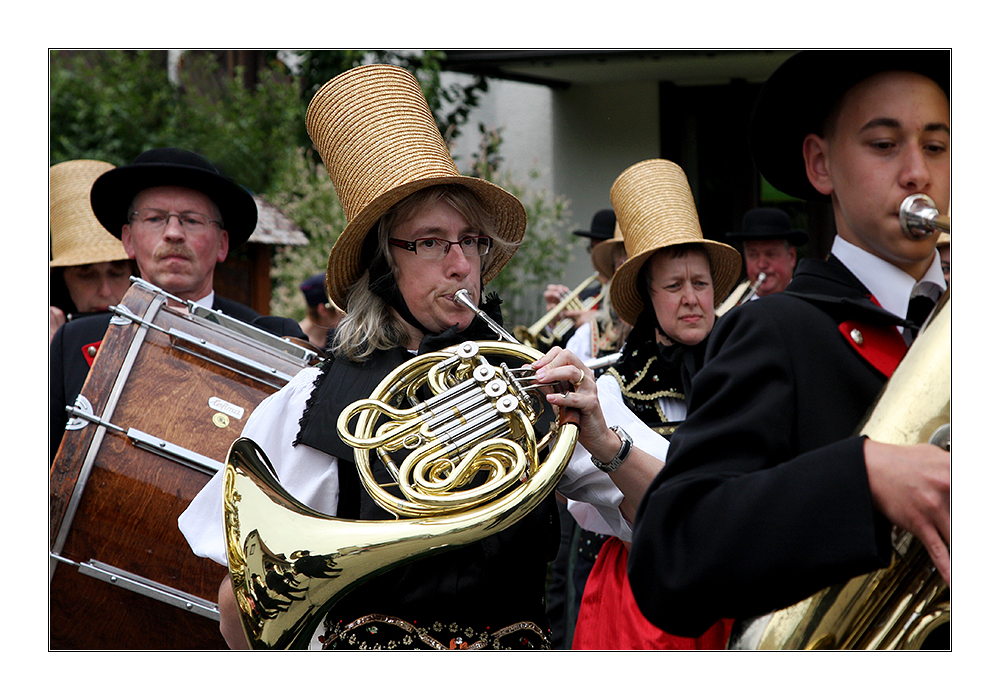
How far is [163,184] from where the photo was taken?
3.51 meters

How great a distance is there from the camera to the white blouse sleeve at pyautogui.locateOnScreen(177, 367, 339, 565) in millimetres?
2166

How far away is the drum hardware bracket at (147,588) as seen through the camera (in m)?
2.52

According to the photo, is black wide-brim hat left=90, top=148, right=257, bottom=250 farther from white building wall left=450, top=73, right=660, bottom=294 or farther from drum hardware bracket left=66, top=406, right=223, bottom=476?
white building wall left=450, top=73, right=660, bottom=294

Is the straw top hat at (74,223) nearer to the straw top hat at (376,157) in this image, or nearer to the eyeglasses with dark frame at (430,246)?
the straw top hat at (376,157)

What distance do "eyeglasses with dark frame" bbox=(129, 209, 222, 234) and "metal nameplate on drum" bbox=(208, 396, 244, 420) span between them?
3.42 feet

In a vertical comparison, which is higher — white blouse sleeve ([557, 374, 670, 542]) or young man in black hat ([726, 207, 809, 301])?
young man in black hat ([726, 207, 809, 301])

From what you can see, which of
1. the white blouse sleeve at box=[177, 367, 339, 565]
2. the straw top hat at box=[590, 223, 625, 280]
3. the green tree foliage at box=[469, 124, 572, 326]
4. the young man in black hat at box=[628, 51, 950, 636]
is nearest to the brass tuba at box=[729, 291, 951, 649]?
the young man in black hat at box=[628, 51, 950, 636]

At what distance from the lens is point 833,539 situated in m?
1.23

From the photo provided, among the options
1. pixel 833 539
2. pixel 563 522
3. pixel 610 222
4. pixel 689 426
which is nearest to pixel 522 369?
pixel 689 426

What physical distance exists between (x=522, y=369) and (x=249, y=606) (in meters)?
0.74

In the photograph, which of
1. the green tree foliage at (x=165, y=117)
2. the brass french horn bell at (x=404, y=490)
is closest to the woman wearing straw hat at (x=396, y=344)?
the brass french horn bell at (x=404, y=490)

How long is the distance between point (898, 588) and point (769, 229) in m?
4.86

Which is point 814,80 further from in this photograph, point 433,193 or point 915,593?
point 433,193

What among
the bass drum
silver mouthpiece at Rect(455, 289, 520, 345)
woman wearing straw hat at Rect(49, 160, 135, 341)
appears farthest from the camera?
woman wearing straw hat at Rect(49, 160, 135, 341)
